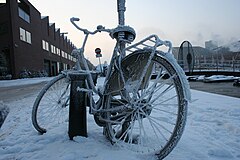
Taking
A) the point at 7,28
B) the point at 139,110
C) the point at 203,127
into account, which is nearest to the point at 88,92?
the point at 139,110

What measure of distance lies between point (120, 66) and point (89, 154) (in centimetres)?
93

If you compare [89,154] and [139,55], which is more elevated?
[139,55]

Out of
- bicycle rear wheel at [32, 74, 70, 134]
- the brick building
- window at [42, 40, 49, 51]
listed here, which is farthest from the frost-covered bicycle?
window at [42, 40, 49, 51]

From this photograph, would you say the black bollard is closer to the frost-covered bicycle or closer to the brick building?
the frost-covered bicycle

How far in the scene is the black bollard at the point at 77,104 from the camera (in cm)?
236

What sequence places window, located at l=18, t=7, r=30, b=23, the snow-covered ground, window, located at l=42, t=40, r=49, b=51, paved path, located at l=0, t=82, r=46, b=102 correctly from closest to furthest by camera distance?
the snow-covered ground
paved path, located at l=0, t=82, r=46, b=102
window, located at l=18, t=7, r=30, b=23
window, located at l=42, t=40, r=49, b=51

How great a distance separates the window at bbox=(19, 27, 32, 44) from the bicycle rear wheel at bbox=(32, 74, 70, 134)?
24.2 meters

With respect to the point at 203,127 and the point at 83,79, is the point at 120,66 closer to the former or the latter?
the point at 83,79

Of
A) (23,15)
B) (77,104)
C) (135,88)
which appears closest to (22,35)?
(23,15)

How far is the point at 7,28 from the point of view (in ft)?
72.8

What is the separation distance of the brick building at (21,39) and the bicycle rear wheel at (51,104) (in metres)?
20.4

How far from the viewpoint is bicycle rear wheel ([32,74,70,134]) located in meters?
2.83

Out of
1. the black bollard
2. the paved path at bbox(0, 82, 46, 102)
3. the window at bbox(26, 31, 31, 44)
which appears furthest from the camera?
the window at bbox(26, 31, 31, 44)

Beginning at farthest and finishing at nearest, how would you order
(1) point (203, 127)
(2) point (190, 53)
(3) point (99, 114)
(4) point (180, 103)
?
(2) point (190, 53) → (1) point (203, 127) → (3) point (99, 114) → (4) point (180, 103)
